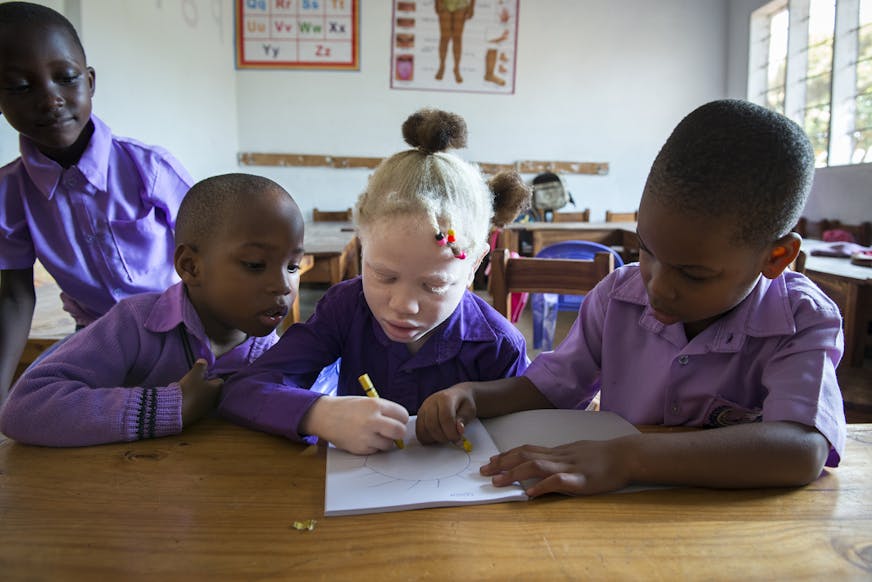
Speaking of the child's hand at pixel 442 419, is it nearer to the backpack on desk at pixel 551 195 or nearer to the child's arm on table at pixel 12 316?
the child's arm on table at pixel 12 316

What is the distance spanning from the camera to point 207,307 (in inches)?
42.0

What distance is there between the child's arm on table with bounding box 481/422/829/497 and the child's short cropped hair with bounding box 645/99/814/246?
0.24 meters

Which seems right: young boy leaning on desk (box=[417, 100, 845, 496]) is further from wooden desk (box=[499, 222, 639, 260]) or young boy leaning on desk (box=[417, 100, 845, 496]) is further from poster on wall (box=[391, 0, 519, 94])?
poster on wall (box=[391, 0, 519, 94])

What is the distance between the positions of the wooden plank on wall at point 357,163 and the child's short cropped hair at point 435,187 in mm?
4961

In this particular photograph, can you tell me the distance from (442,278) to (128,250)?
36.9 inches

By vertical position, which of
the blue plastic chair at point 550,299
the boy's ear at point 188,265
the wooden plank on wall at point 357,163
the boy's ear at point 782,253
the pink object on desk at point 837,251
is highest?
the wooden plank on wall at point 357,163

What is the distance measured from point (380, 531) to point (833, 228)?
4.86 m

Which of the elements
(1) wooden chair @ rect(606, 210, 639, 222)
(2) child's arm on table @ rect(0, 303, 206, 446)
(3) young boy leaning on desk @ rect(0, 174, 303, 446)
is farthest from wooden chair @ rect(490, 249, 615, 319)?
(1) wooden chair @ rect(606, 210, 639, 222)

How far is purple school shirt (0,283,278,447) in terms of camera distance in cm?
74

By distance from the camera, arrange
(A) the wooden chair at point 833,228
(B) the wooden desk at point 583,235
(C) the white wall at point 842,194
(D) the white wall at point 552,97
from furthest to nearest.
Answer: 1. (D) the white wall at point 552,97
2. (C) the white wall at point 842,194
3. (A) the wooden chair at point 833,228
4. (B) the wooden desk at point 583,235

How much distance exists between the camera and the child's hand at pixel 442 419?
750 millimetres

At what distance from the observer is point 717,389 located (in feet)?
2.86


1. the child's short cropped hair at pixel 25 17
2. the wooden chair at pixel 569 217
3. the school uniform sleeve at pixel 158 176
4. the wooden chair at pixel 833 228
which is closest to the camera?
the child's short cropped hair at pixel 25 17

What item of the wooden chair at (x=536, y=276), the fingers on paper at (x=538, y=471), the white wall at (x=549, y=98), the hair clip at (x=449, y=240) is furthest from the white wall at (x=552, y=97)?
the fingers on paper at (x=538, y=471)
